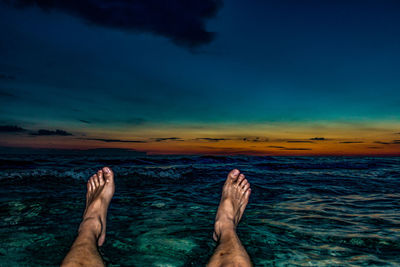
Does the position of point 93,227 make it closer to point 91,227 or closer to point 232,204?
point 91,227

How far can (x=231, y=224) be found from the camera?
220cm

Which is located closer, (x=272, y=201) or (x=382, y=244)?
(x=382, y=244)

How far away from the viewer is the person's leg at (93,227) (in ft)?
4.54

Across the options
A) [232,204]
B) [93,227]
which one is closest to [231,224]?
[232,204]

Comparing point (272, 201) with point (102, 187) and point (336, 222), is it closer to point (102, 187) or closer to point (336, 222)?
point (336, 222)

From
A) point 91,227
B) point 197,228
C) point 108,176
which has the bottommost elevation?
point 197,228

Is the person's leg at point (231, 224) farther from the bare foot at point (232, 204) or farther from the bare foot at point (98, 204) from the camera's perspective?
the bare foot at point (98, 204)

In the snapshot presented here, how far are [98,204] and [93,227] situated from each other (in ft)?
1.98

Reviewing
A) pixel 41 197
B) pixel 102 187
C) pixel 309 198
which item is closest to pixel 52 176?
pixel 41 197

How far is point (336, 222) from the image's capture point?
8.23ft

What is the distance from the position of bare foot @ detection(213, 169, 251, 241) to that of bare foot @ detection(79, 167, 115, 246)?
3.29ft

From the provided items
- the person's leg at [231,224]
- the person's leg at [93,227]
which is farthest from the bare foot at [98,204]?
the person's leg at [231,224]

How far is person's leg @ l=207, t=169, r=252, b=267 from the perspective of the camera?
1438mm

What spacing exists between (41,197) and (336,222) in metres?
3.83
